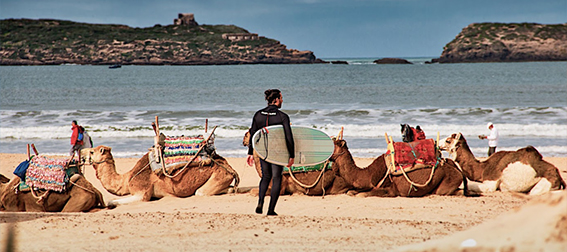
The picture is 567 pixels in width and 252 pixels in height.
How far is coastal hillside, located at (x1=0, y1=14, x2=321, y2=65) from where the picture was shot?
14688 centimetres

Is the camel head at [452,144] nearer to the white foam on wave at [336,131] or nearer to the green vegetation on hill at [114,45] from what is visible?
the white foam on wave at [336,131]

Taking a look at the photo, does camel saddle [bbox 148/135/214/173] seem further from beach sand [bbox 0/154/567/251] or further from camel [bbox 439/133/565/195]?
camel [bbox 439/133/565/195]

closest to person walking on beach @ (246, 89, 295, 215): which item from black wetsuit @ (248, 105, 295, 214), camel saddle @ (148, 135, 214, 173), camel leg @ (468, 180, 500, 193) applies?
black wetsuit @ (248, 105, 295, 214)

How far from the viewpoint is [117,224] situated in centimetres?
647

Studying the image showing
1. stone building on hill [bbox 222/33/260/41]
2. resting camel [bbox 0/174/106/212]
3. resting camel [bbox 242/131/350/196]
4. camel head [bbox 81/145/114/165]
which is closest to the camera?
resting camel [bbox 0/174/106/212]

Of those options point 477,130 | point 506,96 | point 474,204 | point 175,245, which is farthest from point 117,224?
point 506,96

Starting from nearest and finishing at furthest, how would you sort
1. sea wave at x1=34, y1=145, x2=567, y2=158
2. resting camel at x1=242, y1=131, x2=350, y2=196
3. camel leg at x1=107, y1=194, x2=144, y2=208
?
camel leg at x1=107, y1=194, x2=144, y2=208 → resting camel at x1=242, y1=131, x2=350, y2=196 → sea wave at x1=34, y1=145, x2=567, y2=158

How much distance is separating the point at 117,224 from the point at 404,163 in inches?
175

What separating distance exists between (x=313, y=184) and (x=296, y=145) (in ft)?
5.69

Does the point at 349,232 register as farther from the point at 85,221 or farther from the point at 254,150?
the point at 85,221

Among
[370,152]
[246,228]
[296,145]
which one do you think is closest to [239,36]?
[370,152]

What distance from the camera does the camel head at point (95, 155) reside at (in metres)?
8.23

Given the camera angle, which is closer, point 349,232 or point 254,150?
point 349,232

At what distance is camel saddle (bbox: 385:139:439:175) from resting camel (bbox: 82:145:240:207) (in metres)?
2.58
